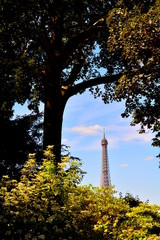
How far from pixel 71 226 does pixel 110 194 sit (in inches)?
128

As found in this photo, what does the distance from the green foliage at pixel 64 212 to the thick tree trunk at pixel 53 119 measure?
3.94 metres

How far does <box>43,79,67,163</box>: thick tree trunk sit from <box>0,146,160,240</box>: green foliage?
12.9 feet

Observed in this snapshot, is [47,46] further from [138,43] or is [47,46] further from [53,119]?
[138,43]

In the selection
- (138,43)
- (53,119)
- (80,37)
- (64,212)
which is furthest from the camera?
(80,37)

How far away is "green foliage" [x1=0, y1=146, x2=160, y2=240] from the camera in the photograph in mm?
7609

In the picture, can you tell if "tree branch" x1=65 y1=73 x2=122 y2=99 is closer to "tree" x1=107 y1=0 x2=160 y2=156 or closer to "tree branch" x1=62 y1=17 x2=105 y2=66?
"tree branch" x1=62 y1=17 x2=105 y2=66

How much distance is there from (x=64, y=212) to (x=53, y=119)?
711cm

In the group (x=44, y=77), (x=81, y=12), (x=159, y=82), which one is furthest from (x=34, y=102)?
(x=159, y=82)

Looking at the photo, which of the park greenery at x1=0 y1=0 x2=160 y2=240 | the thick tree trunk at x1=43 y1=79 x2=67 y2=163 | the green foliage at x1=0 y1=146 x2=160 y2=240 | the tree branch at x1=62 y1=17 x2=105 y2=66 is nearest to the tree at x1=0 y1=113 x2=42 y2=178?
the park greenery at x1=0 y1=0 x2=160 y2=240

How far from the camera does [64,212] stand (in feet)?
27.5

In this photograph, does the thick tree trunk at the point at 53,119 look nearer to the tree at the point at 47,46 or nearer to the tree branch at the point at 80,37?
the tree at the point at 47,46

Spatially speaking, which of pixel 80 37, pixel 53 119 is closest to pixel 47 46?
pixel 80 37

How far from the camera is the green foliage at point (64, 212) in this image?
25.0 ft

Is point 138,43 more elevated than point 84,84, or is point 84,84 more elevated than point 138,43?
point 84,84
